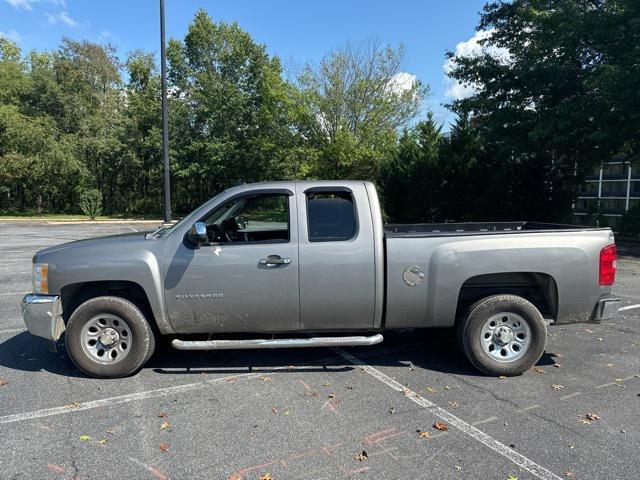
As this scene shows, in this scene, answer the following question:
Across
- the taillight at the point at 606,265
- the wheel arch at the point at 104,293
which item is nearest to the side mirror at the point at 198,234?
the wheel arch at the point at 104,293

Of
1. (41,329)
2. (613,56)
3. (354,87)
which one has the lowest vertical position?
(41,329)

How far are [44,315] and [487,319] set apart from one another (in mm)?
4144

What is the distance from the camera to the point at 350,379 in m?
4.68

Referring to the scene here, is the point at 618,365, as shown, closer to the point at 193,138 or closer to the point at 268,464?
the point at 268,464

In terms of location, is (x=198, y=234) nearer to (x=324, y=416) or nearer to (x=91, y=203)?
(x=324, y=416)

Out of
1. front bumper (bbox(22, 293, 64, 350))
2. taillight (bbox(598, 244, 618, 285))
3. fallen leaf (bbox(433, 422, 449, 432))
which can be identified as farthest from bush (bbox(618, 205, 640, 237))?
front bumper (bbox(22, 293, 64, 350))

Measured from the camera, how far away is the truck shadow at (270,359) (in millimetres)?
4945

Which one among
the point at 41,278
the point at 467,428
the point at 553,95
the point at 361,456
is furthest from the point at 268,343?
the point at 553,95

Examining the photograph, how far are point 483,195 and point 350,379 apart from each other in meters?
16.4

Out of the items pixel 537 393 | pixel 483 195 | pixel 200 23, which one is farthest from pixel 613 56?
pixel 200 23

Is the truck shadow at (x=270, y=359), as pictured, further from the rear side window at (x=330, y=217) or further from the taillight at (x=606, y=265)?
the rear side window at (x=330, y=217)

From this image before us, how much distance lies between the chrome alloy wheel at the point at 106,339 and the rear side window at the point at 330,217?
78.1 inches

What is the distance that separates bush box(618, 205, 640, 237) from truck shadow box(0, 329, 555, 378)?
16469 mm

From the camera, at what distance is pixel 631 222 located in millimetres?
18969
